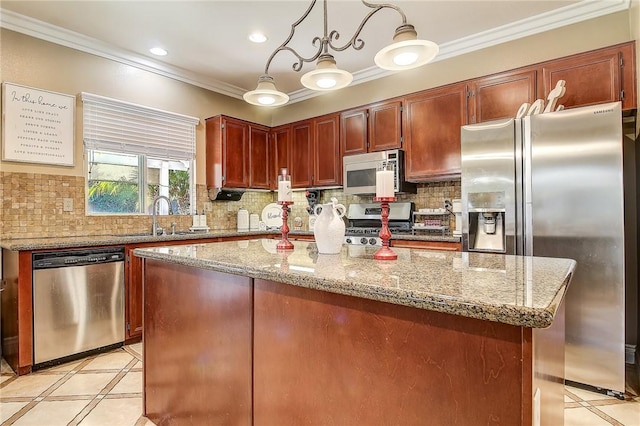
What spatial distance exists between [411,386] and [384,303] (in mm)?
216

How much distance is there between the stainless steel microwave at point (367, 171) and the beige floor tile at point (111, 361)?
252cm

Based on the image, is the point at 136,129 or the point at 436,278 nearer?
the point at 436,278

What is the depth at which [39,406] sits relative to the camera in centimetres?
206

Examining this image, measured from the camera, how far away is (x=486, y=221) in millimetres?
2715

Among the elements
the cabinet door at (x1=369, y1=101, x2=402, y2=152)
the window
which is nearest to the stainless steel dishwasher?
the window

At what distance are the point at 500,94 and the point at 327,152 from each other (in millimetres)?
1847

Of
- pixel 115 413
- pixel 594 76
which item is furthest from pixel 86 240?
pixel 594 76

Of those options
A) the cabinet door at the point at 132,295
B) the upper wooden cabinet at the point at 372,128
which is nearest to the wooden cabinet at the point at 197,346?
the cabinet door at the point at 132,295

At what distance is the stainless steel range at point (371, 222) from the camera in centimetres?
357

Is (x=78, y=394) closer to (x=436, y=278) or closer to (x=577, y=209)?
(x=436, y=278)

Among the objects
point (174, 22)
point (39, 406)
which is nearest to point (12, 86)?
point (174, 22)

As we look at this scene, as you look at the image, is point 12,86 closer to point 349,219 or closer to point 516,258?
point 349,219

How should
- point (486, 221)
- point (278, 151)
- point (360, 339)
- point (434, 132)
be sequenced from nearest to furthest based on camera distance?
point (360, 339) < point (486, 221) < point (434, 132) < point (278, 151)

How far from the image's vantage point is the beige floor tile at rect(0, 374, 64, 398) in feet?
7.23
